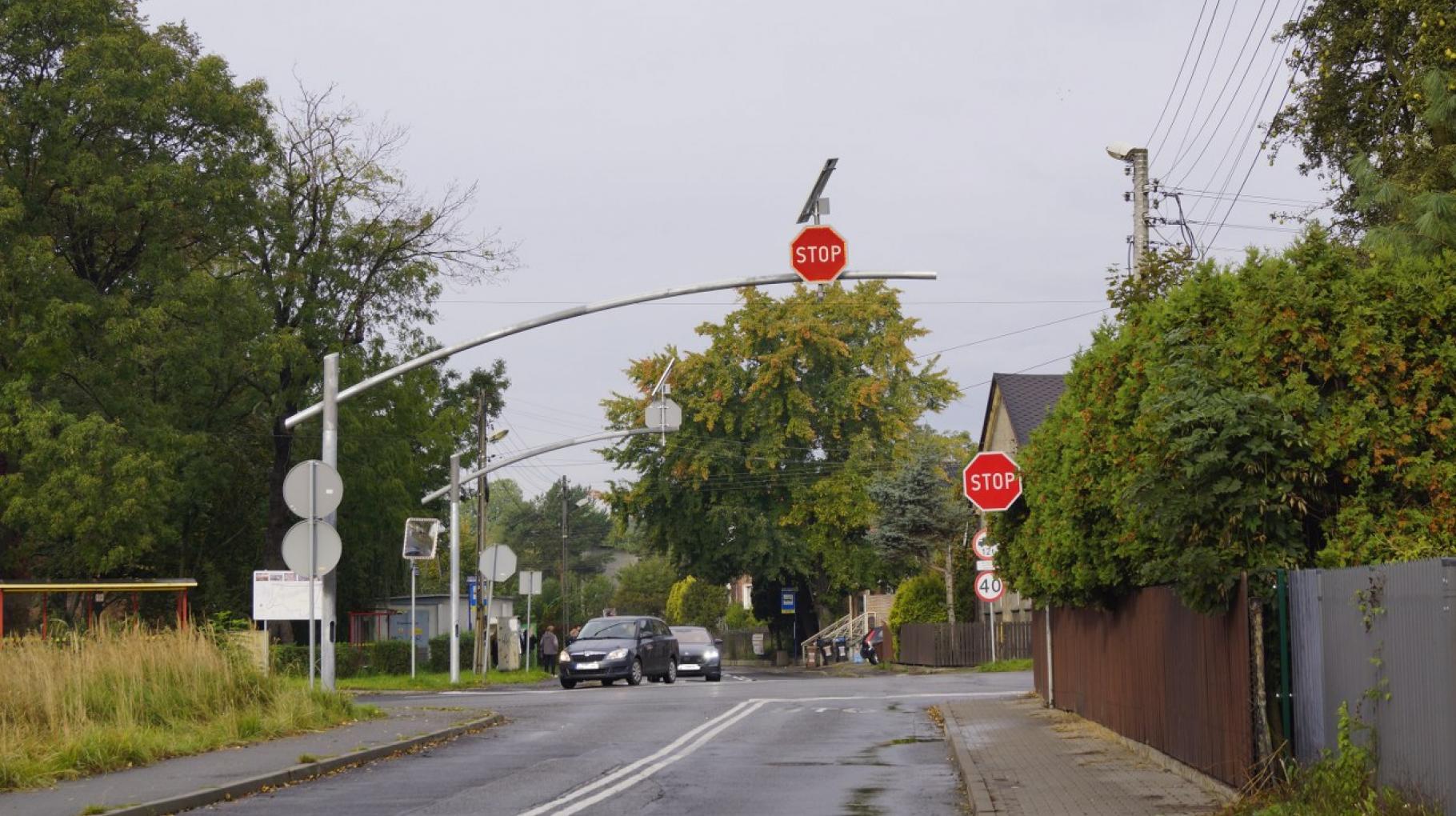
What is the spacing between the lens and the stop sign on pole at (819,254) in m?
18.6

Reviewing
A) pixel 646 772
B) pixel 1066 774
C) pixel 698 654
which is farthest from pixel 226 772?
pixel 698 654

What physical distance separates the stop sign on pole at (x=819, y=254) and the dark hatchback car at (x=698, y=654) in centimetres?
2622

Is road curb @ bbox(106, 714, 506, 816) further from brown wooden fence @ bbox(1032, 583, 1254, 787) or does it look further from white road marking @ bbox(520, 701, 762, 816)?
brown wooden fence @ bbox(1032, 583, 1254, 787)

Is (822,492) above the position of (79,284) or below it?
A: below

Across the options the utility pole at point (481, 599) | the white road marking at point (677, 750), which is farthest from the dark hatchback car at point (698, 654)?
the white road marking at point (677, 750)

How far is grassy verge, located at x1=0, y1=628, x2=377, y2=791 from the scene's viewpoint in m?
14.7

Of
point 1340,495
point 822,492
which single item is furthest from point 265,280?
point 1340,495

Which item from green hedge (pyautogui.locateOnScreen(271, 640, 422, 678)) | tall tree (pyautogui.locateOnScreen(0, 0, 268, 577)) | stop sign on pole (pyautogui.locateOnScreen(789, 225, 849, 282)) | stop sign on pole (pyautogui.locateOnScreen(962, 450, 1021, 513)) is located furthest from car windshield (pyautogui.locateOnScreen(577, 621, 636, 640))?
stop sign on pole (pyautogui.locateOnScreen(789, 225, 849, 282))

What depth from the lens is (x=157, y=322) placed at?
130ft

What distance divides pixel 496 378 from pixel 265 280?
17.6m

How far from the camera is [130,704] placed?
1753cm

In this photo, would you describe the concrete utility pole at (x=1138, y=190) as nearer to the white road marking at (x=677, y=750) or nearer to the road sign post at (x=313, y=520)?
the white road marking at (x=677, y=750)

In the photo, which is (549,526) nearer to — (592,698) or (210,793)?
(592,698)

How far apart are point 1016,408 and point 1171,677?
4069 cm
